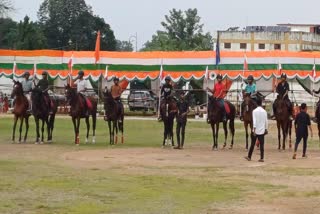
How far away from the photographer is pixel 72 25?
114812mm

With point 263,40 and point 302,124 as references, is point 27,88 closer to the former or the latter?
point 302,124

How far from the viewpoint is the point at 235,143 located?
30.4 meters

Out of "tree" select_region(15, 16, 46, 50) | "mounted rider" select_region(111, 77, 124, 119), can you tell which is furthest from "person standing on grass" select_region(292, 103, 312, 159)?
"tree" select_region(15, 16, 46, 50)

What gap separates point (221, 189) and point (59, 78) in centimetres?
4029

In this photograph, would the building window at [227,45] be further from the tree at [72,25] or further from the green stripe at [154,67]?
the green stripe at [154,67]

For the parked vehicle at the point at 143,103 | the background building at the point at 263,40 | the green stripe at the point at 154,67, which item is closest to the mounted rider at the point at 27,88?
the green stripe at the point at 154,67

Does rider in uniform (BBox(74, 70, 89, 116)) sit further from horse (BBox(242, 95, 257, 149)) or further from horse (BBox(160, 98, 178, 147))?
horse (BBox(242, 95, 257, 149))

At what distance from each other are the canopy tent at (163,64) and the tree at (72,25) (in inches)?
2193

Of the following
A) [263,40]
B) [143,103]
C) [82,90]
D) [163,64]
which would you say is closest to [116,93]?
[82,90]

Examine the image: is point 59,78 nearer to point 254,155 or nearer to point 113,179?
point 254,155

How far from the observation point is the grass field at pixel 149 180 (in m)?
13.5

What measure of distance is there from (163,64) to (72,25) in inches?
2551

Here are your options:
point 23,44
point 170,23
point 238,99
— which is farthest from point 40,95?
point 170,23

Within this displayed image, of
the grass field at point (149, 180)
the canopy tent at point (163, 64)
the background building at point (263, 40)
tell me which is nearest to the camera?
the grass field at point (149, 180)
